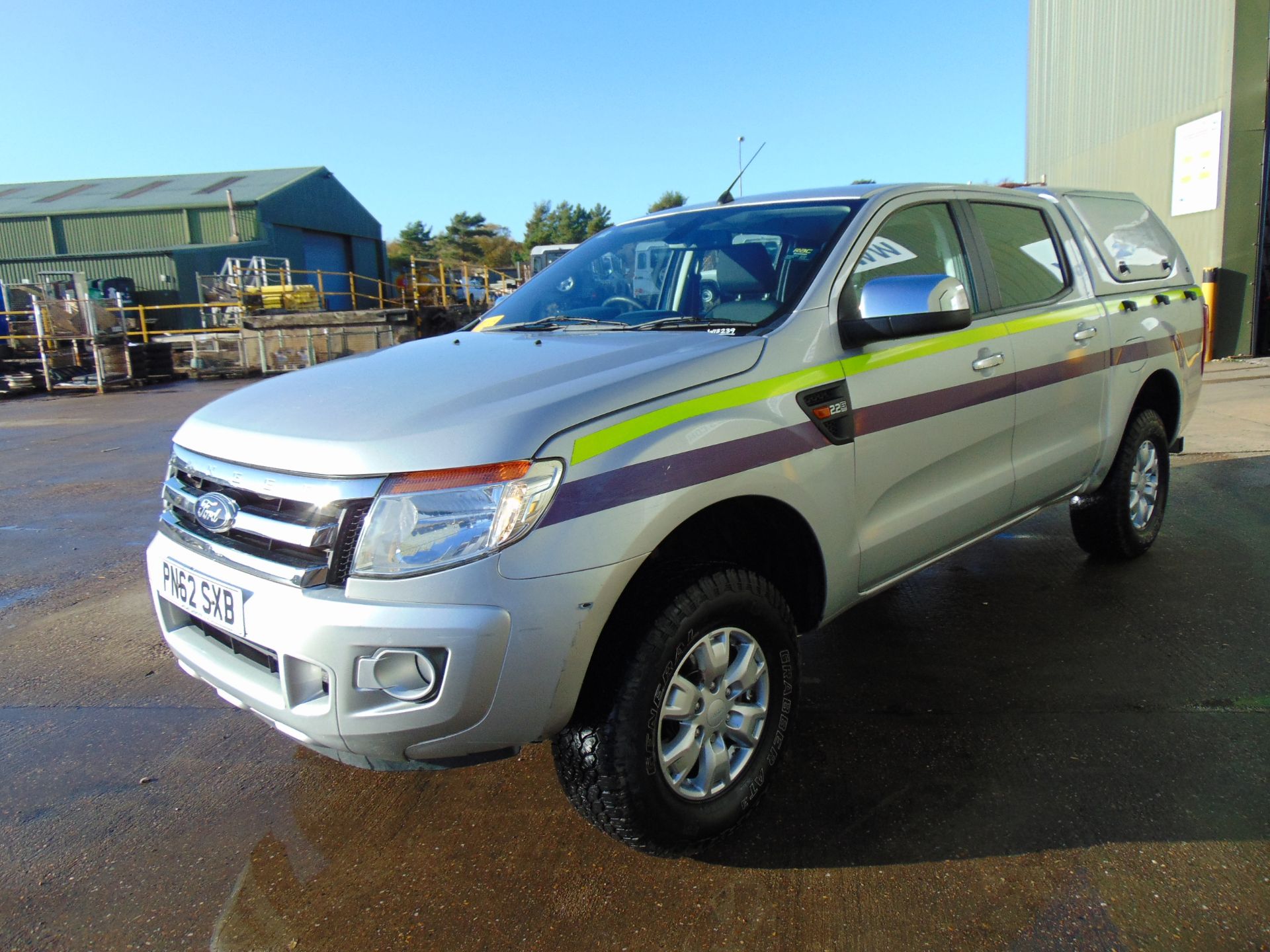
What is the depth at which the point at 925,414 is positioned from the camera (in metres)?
3.16

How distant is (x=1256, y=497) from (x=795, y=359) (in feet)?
15.9

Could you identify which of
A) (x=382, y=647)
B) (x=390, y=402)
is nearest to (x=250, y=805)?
(x=382, y=647)

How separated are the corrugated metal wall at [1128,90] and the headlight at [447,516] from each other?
1344 cm

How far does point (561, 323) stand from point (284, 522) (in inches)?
55.1

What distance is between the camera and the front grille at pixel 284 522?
7.17 ft

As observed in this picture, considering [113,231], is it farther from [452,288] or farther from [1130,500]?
[1130,500]

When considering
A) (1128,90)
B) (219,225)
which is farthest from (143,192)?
(1128,90)

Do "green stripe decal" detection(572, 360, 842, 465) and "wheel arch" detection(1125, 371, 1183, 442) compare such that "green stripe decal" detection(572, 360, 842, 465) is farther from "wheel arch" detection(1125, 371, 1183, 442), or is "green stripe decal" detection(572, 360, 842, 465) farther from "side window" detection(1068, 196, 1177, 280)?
"wheel arch" detection(1125, 371, 1183, 442)

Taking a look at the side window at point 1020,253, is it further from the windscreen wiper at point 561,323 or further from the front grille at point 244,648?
the front grille at point 244,648

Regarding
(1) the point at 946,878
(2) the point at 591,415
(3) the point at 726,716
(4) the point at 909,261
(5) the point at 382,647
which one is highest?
(4) the point at 909,261

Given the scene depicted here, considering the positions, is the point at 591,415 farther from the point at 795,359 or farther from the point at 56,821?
the point at 56,821

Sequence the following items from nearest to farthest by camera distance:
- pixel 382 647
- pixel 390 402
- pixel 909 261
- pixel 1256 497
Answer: pixel 382 647 → pixel 390 402 → pixel 909 261 → pixel 1256 497

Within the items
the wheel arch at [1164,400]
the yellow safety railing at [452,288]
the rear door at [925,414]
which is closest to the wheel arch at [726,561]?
the rear door at [925,414]

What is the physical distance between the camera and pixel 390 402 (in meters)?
2.45
